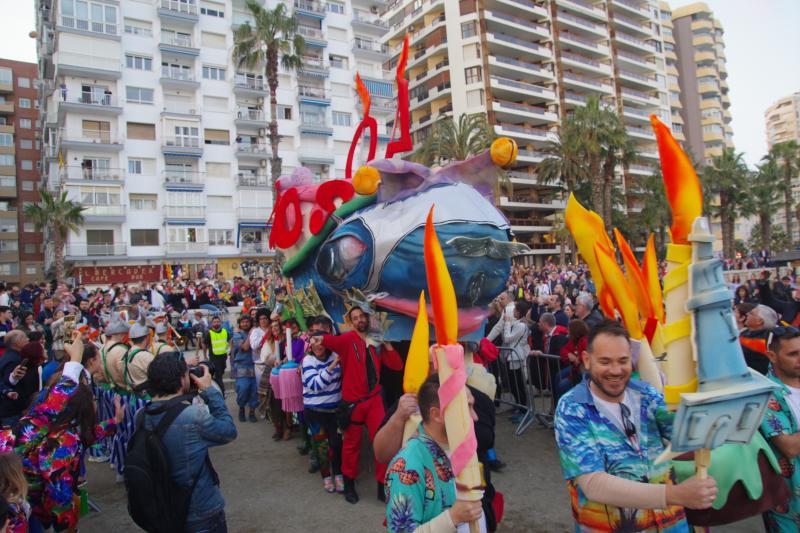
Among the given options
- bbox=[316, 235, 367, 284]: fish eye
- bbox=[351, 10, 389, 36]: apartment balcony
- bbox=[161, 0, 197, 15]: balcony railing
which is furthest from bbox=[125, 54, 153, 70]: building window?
bbox=[316, 235, 367, 284]: fish eye

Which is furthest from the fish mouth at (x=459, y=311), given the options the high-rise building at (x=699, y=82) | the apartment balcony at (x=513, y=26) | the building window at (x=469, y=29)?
the high-rise building at (x=699, y=82)

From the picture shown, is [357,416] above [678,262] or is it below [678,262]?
below

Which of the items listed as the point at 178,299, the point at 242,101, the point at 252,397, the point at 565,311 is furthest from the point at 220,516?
the point at 242,101

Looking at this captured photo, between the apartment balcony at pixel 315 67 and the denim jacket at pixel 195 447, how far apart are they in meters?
38.6

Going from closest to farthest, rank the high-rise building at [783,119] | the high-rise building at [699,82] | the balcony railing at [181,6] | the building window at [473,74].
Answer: the balcony railing at [181,6], the building window at [473,74], the high-rise building at [699,82], the high-rise building at [783,119]

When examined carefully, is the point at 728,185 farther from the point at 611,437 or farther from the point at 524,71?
the point at 611,437

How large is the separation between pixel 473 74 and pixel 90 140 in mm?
27948

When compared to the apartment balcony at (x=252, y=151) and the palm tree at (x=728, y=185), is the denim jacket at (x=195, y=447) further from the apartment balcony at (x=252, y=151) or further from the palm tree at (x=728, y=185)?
the palm tree at (x=728, y=185)

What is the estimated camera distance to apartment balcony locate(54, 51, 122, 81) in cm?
3117

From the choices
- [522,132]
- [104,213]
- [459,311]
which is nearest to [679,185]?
[459,311]

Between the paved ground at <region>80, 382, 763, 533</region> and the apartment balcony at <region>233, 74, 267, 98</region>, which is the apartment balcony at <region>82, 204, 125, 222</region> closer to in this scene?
the apartment balcony at <region>233, 74, 267, 98</region>

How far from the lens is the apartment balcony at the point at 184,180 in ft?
110

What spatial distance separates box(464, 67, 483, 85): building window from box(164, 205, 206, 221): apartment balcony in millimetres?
23223

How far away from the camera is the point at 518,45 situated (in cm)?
4419
